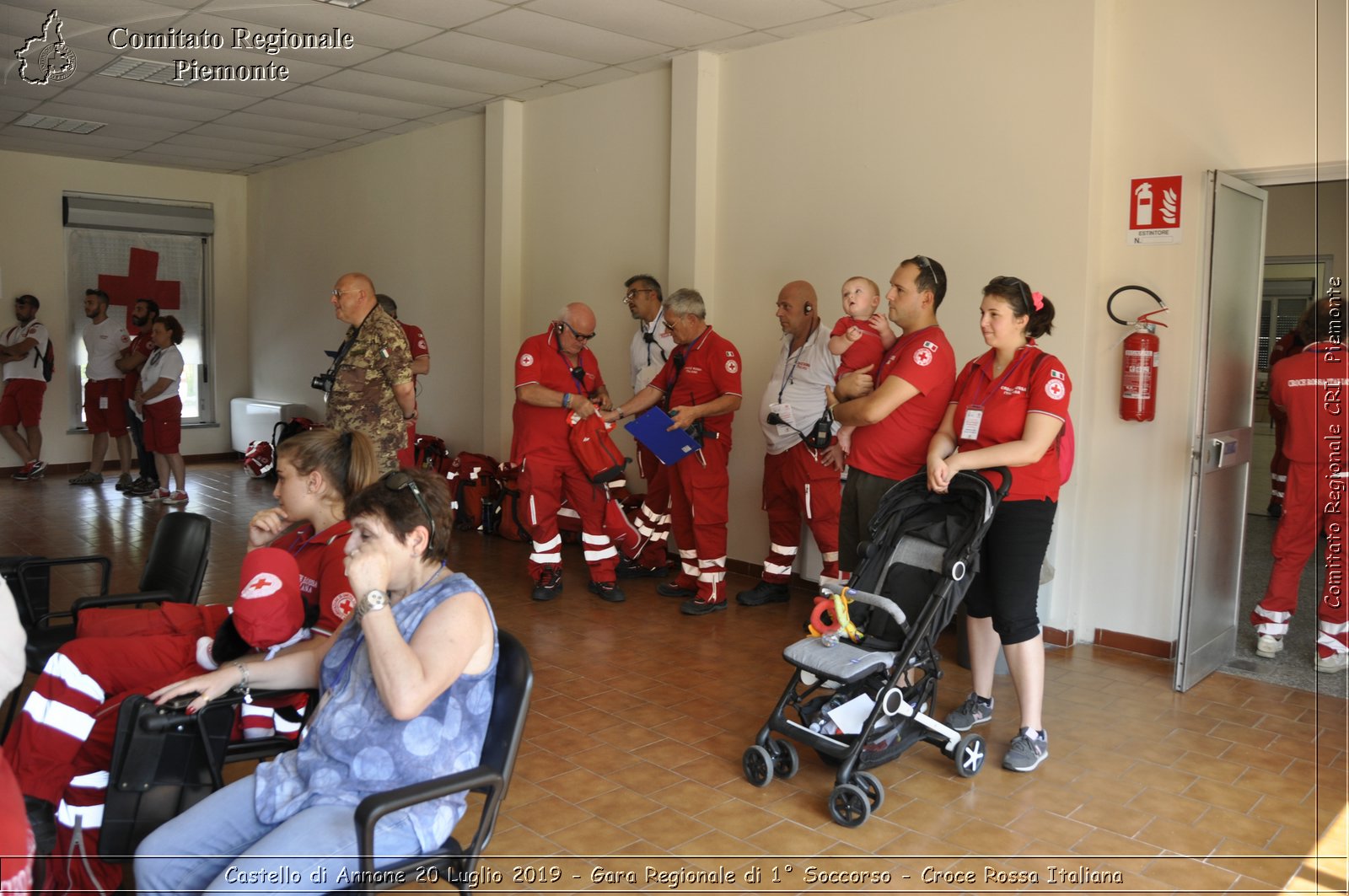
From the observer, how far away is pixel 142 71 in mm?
7105

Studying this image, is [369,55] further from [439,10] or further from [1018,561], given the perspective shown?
[1018,561]

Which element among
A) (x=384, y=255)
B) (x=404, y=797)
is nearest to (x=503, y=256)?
(x=384, y=255)

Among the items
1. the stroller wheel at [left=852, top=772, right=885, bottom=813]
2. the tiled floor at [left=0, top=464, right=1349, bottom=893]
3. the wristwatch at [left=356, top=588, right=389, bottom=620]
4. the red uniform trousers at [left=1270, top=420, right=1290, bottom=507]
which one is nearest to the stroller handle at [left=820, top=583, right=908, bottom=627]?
the stroller wheel at [left=852, top=772, right=885, bottom=813]

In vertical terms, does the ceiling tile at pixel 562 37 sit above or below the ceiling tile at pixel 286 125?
below

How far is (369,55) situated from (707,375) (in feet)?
9.89

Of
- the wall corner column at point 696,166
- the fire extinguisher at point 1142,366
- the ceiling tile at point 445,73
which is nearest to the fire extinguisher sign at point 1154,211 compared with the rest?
the fire extinguisher at point 1142,366

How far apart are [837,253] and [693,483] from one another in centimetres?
147

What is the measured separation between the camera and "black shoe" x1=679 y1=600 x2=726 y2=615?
564 cm

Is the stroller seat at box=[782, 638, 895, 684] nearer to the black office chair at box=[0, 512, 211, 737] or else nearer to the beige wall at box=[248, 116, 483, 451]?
the black office chair at box=[0, 512, 211, 737]

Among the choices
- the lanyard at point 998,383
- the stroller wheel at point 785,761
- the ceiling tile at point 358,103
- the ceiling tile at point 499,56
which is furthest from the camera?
the ceiling tile at point 358,103

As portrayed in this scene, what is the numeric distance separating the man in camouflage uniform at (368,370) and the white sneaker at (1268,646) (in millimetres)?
4204

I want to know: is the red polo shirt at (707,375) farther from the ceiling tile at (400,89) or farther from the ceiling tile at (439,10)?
the ceiling tile at (400,89)

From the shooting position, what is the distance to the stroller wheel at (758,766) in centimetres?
345

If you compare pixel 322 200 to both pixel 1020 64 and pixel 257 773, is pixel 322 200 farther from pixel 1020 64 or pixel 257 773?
pixel 257 773
